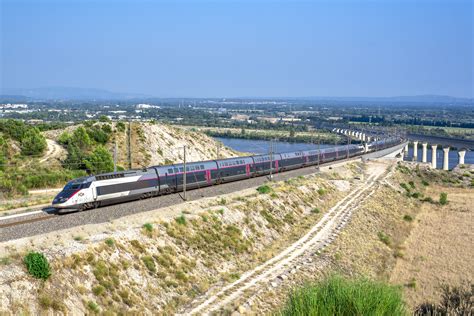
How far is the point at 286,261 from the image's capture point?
116ft

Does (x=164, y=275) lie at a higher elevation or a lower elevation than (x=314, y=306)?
lower

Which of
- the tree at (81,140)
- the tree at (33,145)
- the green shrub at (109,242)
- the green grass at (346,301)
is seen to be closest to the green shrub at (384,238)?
the green shrub at (109,242)

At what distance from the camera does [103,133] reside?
76000 millimetres

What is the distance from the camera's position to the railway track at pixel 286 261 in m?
26.9

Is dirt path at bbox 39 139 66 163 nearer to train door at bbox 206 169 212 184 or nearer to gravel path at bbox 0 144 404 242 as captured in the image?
train door at bbox 206 169 212 184

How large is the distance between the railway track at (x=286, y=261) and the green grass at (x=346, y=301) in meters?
8.94

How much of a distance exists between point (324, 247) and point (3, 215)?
2354cm

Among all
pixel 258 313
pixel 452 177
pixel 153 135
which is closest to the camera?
pixel 258 313

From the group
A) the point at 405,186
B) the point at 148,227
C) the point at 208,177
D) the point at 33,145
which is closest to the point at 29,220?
the point at 148,227

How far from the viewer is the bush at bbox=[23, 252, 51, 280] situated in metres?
22.8

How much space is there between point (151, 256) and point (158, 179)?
14.2 meters

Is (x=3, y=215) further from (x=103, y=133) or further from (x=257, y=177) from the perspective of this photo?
(x=103, y=133)

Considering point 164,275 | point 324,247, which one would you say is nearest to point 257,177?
point 324,247

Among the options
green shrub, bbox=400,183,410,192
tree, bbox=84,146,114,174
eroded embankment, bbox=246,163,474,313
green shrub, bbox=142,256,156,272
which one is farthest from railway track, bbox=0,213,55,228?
green shrub, bbox=400,183,410,192
